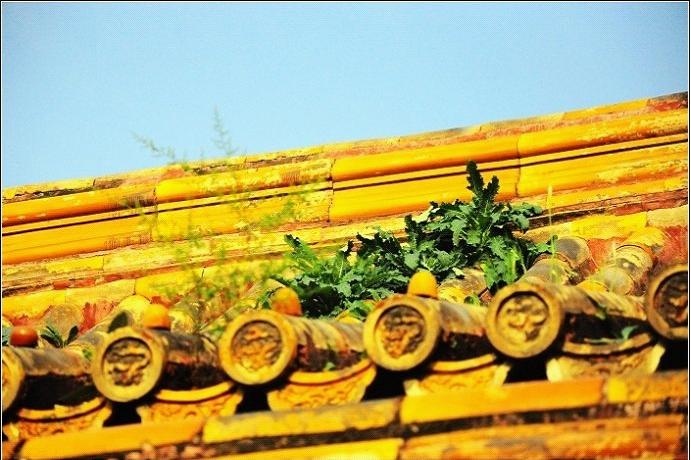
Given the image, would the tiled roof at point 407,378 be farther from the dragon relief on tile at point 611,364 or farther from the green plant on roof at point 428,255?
the green plant on roof at point 428,255

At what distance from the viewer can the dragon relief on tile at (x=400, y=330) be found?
6.34 meters

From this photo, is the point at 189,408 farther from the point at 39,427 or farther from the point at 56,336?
the point at 56,336

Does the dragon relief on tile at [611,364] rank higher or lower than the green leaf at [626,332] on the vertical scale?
lower

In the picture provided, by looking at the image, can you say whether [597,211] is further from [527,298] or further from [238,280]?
[527,298]

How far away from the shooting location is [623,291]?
8789 millimetres

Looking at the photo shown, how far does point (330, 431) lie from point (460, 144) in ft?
16.3

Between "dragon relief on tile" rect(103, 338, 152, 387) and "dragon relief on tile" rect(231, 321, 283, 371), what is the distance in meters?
0.42

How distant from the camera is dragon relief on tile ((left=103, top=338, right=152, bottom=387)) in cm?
659

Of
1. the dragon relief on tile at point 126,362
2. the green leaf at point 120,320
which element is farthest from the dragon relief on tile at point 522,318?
the green leaf at point 120,320

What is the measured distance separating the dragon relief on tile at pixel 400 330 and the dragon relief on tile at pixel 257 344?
1.47ft

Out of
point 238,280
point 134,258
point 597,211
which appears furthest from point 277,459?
point 134,258

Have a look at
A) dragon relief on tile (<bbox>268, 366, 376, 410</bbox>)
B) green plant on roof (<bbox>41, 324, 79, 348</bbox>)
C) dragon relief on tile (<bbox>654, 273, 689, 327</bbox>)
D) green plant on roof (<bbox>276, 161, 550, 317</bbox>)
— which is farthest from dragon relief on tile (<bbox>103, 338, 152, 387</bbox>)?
green plant on roof (<bbox>41, 324, 79, 348</bbox>)

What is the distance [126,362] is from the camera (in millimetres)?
6605

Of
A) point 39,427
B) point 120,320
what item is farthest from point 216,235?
point 39,427
